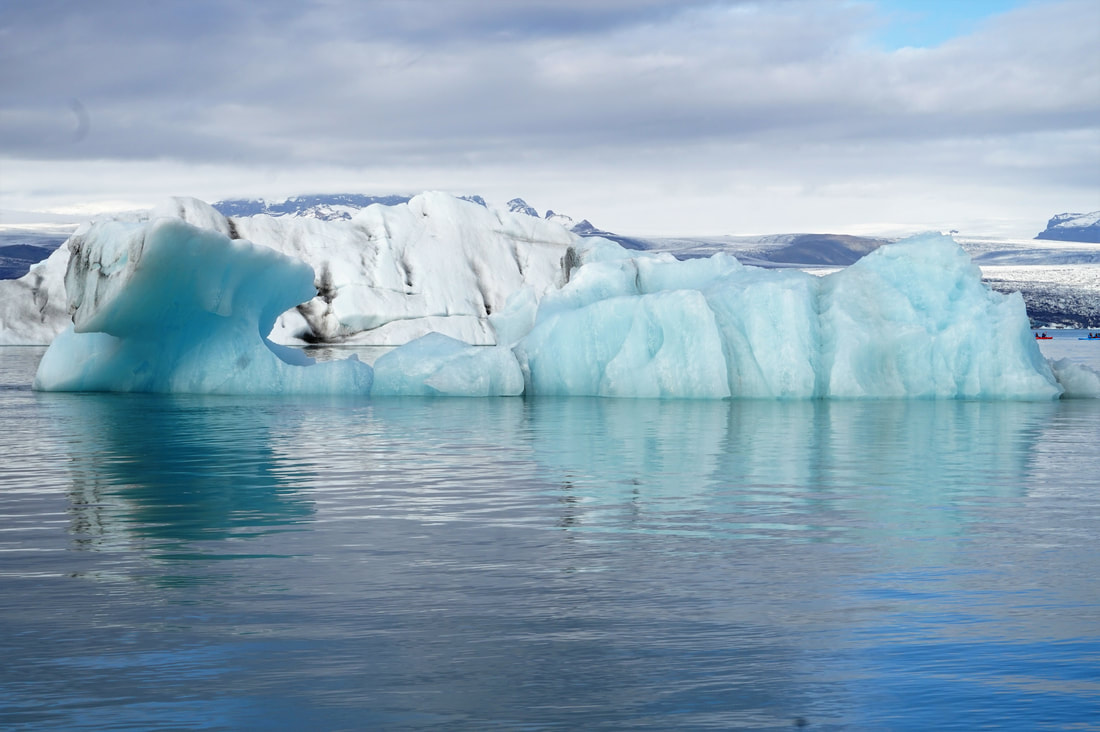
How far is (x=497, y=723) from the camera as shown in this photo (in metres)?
4.52

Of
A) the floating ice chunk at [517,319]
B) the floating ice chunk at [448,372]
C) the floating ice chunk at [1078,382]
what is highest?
the floating ice chunk at [517,319]

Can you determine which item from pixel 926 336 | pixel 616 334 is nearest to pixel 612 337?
pixel 616 334

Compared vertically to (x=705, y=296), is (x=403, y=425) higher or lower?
lower

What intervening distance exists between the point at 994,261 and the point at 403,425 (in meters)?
144

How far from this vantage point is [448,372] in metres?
23.3

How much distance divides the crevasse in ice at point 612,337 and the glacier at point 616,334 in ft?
0.09

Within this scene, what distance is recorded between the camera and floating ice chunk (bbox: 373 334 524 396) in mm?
23328

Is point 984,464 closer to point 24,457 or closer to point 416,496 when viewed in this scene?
point 416,496


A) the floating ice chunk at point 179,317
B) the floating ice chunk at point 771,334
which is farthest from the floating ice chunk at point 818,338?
the floating ice chunk at point 179,317

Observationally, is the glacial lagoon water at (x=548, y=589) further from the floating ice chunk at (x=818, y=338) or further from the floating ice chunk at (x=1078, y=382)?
the floating ice chunk at (x=1078, y=382)

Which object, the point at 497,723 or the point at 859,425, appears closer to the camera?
the point at 497,723

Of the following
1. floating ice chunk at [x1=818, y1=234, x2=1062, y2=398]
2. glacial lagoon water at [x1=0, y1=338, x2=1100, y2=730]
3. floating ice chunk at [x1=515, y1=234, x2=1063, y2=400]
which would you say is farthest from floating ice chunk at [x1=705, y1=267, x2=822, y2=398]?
glacial lagoon water at [x1=0, y1=338, x2=1100, y2=730]

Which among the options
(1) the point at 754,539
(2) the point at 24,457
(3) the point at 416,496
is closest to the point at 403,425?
(2) the point at 24,457

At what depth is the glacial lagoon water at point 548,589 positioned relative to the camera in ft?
15.6
